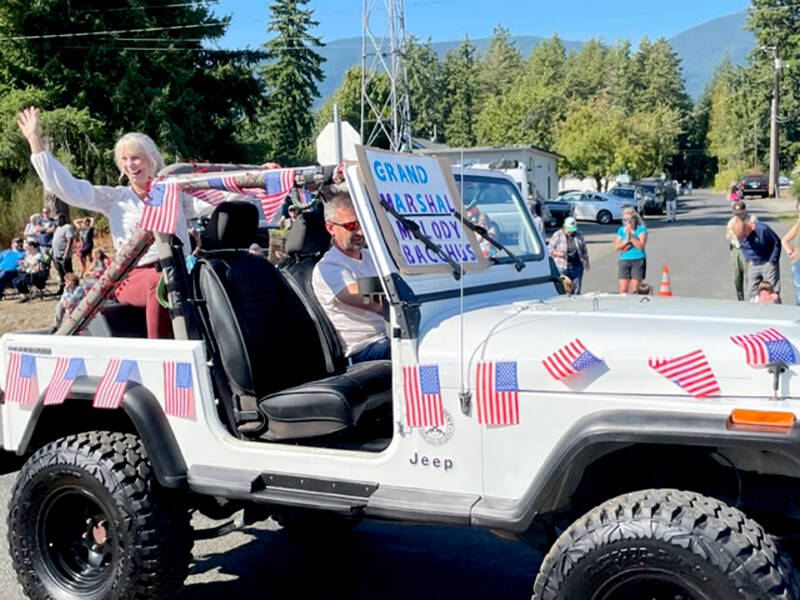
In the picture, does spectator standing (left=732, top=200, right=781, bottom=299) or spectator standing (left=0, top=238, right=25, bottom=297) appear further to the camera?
spectator standing (left=0, top=238, right=25, bottom=297)

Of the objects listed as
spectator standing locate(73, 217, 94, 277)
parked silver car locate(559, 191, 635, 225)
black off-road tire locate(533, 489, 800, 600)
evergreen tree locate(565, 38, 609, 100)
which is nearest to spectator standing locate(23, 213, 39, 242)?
spectator standing locate(73, 217, 94, 277)

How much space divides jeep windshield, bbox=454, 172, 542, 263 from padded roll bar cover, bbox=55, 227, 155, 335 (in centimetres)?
148

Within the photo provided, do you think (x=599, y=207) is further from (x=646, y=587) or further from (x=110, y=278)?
(x=646, y=587)

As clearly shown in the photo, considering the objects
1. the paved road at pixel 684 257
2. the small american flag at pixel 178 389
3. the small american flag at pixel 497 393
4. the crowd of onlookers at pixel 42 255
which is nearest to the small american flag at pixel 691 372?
the small american flag at pixel 497 393

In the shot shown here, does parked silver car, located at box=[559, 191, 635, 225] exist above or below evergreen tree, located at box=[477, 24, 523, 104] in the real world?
below

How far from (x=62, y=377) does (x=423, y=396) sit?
1.83m

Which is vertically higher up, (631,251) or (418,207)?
(418,207)

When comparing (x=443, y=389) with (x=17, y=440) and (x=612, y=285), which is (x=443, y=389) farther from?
(x=612, y=285)

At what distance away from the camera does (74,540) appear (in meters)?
4.18

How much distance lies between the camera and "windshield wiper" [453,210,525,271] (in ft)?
13.6

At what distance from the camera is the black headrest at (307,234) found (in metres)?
4.71

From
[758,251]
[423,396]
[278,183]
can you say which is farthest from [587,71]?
[423,396]

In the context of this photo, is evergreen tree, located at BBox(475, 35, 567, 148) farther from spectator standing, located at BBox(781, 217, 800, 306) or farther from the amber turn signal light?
the amber turn signal light

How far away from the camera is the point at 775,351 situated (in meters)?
2.90
